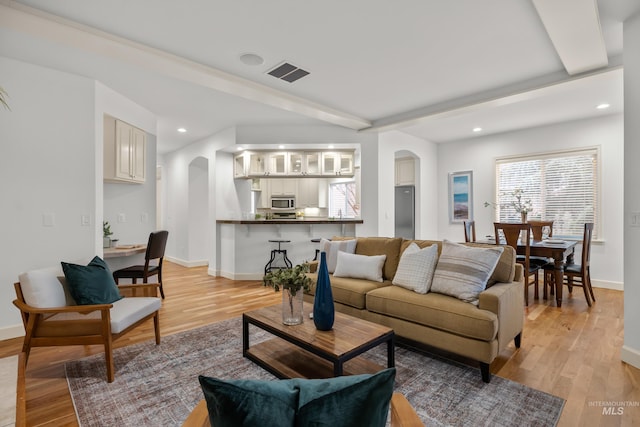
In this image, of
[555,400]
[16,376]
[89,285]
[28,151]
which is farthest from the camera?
[28,151]

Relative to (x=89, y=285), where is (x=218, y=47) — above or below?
above

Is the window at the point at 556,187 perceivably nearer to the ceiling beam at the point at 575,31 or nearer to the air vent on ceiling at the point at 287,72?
the ceiling beam at the point at 575,31

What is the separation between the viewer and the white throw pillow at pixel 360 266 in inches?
127

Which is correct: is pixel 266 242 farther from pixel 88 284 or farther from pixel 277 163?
pixel 88 284

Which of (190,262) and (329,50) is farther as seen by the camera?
(190,262)

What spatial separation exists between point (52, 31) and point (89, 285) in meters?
2.00

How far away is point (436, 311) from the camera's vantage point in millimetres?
2402

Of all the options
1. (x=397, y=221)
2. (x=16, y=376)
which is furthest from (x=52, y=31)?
(x=397, y=221)

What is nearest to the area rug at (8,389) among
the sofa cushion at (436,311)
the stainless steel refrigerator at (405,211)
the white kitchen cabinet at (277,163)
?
the sofa cushion at (436,311)

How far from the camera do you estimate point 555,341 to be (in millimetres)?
2873

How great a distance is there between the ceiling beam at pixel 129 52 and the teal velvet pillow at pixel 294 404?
3.01m

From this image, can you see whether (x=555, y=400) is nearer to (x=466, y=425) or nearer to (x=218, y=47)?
(x=466, y=425)

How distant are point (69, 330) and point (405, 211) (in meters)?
5.85

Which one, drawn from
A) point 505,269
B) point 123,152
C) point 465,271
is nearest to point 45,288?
point 123,152
